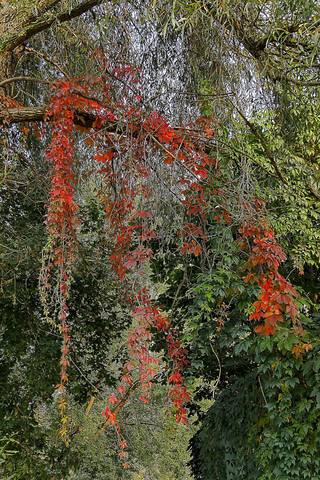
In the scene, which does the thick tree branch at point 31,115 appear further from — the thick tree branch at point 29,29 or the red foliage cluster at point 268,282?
the red foliage cluster at point 268,282

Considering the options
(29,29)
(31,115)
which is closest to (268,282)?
(31,115)

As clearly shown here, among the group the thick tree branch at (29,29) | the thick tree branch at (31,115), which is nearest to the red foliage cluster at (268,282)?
the thick tree branch at (31,115)

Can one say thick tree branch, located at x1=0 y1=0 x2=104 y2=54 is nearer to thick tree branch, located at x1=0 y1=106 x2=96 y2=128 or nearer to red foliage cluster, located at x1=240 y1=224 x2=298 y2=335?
thick tree branch, located at x1=0 y1=106 x2=96 y2=128

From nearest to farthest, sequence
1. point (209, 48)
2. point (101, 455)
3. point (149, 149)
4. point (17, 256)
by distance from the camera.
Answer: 1. point (149, 149)
2. point (209, 48)
3. point (17, 256)
4. point (101, 455)

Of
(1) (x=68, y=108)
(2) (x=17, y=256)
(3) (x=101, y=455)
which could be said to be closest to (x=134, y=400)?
(3) (x=101, y=455)

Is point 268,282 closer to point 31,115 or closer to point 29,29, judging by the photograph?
point 31,115

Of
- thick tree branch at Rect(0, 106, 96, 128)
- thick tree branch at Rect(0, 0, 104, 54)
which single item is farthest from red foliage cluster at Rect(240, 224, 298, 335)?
thick tree branch at Rect(0, 0, 104, 54)

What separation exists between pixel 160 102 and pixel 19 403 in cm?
Answer: 359

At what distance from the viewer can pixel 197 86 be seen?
3988 mm

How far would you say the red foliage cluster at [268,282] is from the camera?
295 centimetres

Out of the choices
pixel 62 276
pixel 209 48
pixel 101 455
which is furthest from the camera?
pixel 101 455

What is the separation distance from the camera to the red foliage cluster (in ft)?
9.67

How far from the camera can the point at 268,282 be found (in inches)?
120

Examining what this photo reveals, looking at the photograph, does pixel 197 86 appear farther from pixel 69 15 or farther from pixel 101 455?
pixel 101 455
